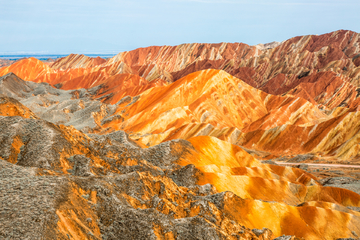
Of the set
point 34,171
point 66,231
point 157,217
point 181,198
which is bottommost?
point 181,198

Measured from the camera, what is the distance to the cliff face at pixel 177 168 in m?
22.2

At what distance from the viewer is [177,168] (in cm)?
4738

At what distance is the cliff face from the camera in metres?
22.2

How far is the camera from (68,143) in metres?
34.3

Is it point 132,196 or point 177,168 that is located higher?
point 132,196

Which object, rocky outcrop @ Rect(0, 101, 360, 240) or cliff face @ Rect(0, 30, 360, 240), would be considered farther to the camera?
cliff face @ Rect(0, 30, 360, 240)

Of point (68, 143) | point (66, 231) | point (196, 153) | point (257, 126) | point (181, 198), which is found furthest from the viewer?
point (257, 126)

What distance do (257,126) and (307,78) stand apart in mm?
84034

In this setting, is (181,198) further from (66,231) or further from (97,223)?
(66,231)

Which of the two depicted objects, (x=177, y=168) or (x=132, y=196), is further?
(x=177, y=168)

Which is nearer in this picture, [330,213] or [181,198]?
[181,198]

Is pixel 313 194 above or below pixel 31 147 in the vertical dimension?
below

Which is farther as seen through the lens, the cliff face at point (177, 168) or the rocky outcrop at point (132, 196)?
the cliff face at point (177, 168)

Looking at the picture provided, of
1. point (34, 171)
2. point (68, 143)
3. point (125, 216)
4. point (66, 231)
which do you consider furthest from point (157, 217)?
point (68, 143)
